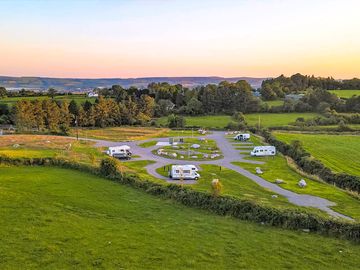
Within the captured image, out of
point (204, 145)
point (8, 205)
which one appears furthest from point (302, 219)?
point (204, 145)

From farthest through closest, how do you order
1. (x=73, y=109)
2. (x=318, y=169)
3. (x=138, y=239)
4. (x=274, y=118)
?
(x=274, y=118) < (x=73, y=109) < (x=318, y=169) < (x=138, y=239)

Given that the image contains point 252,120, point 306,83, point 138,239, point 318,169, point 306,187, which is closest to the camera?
point 138,239

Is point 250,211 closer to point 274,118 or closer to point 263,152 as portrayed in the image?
point 263,152

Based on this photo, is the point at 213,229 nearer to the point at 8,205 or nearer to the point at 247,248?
the point at 247,248

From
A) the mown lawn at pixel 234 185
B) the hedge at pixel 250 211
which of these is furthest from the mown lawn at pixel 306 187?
the hedge at pixel 250 211

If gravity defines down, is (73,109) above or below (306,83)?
below

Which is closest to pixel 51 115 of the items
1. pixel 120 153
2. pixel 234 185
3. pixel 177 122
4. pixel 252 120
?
pixel 177 122

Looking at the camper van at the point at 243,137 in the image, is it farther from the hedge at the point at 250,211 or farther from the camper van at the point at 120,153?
the hedge at the point at 250,211
